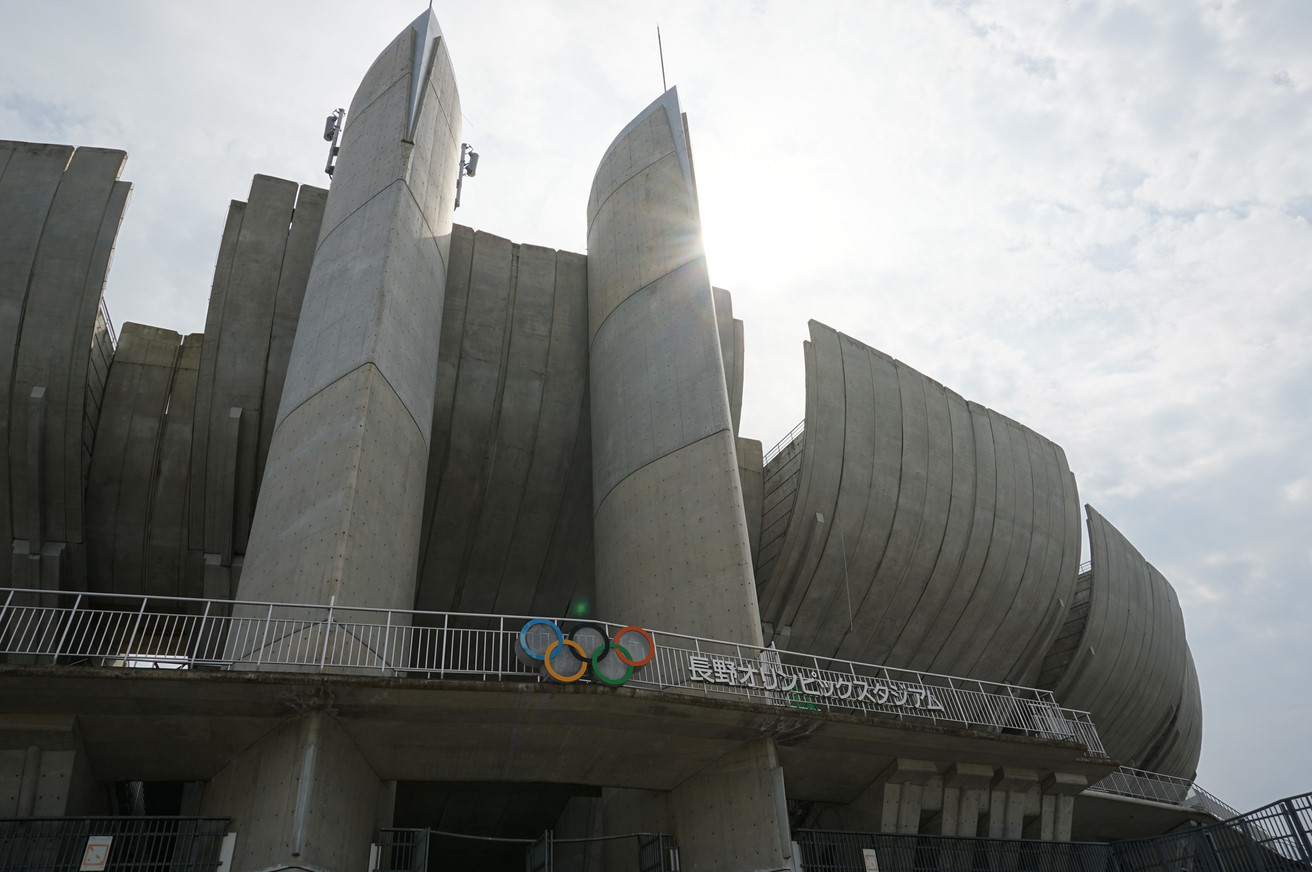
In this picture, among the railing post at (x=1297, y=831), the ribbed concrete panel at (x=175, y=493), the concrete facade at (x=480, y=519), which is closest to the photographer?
the railing post at (x=1297, y=831)

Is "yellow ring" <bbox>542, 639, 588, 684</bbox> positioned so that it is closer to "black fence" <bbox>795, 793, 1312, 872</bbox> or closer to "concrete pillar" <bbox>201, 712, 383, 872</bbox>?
"concrete pillar" <bbox>201, 712, 383, 872</bbox>

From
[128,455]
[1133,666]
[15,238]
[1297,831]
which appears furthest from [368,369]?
[1133,666]

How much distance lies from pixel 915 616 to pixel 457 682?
57.6 ft

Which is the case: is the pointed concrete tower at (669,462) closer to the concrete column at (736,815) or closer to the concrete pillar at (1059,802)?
the concrete column at (736,815)

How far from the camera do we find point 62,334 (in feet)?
62.1

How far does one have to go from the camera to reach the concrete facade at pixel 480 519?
41.1 ft

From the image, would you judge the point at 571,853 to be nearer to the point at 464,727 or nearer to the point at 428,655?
the point at 464,727

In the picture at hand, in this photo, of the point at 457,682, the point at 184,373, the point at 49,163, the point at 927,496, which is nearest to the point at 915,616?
the point at 927,496

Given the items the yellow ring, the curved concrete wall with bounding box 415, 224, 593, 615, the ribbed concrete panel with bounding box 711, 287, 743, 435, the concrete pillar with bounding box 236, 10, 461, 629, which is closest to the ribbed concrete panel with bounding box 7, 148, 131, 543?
the concrete pillar with bounding box 236, 10, 461, 629

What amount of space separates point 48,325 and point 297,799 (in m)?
13.4

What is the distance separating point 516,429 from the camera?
22969 millimetres

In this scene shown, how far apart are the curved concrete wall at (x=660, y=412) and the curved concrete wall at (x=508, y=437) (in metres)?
1.32

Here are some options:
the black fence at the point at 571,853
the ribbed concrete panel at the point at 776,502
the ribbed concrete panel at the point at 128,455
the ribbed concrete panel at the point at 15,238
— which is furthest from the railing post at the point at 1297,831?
the ribbed concrete panel at the point at 15,238

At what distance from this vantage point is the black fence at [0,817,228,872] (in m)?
10.9
